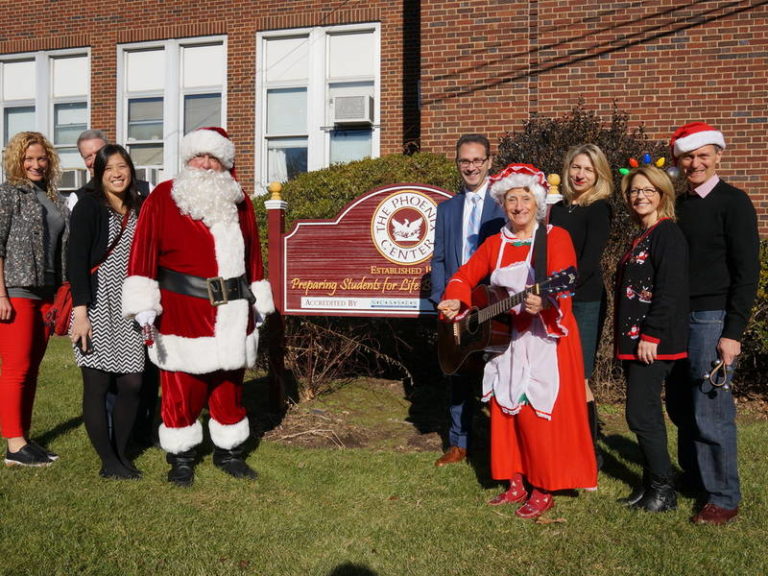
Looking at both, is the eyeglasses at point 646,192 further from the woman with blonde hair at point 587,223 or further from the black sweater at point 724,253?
the woman with blonde hair at point 587,223

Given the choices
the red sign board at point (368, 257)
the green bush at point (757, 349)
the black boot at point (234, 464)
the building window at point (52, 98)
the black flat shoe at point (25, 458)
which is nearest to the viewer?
the black boot at point (234, 464)

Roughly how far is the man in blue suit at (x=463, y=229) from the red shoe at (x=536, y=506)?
2.97ft

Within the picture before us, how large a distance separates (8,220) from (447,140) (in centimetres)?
591

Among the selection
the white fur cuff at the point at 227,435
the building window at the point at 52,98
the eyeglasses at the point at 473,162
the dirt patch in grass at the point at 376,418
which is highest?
the building window at the point at 52,98

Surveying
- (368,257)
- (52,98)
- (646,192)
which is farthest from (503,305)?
(52,98)

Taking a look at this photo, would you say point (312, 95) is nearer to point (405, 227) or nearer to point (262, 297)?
point (405, 227)

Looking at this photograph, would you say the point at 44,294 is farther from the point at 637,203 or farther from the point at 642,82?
the point at 642,82

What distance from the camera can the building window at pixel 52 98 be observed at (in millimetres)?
12734

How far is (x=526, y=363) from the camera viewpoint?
3703mm

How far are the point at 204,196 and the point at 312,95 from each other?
26.2 feet

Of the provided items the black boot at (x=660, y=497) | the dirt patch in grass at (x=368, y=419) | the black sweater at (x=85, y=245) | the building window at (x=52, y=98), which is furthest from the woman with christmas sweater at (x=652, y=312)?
the building window at (x=52, y=98)

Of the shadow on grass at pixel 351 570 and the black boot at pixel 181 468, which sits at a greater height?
the black boot at pixel 181 468

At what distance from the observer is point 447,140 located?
9.18 metres

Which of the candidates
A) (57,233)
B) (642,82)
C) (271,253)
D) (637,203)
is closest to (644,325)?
(637,203)
